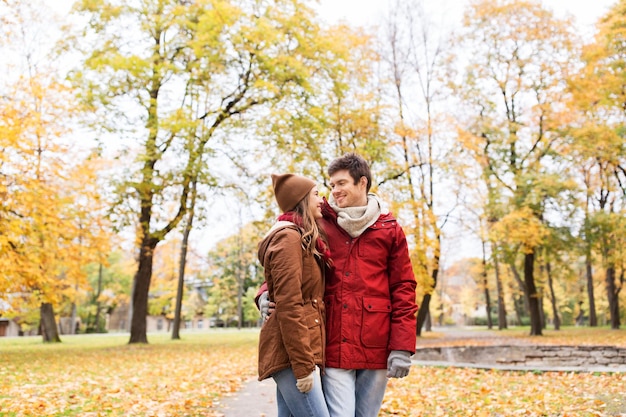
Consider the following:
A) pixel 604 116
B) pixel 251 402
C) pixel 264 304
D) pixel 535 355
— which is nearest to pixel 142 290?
pixel 535 355

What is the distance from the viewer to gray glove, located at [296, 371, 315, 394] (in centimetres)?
271

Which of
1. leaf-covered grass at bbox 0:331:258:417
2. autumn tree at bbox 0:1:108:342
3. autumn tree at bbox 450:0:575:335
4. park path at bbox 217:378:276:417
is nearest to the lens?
leaf-covered grass at bbox 0:331:258:417

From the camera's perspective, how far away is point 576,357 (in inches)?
515

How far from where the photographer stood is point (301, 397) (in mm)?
2803

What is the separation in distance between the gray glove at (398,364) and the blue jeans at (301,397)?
0.37 meters

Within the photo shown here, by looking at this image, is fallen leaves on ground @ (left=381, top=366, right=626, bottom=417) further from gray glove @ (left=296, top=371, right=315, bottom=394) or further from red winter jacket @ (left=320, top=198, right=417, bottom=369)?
gray glove @ (left=296, top=371, right=315, bottom=394)

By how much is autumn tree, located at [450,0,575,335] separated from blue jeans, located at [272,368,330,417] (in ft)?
63.8

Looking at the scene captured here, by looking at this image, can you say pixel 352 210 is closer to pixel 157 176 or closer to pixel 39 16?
pixel 157 176

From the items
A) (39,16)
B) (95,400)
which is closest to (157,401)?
(95,400)

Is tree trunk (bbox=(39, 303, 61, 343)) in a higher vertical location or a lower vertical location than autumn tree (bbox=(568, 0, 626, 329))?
lower

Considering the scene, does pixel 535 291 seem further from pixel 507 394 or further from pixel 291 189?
pixel 291 189

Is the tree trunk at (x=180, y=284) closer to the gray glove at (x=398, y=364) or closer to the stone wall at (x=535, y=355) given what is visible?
the stone wall at (x=535, y=355)

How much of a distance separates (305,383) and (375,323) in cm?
51

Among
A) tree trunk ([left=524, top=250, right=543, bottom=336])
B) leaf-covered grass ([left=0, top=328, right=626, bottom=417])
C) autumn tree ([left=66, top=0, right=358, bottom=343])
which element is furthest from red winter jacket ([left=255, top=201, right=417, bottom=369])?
tree trunk ([left=524, top=250, right=543, bottom=336])
